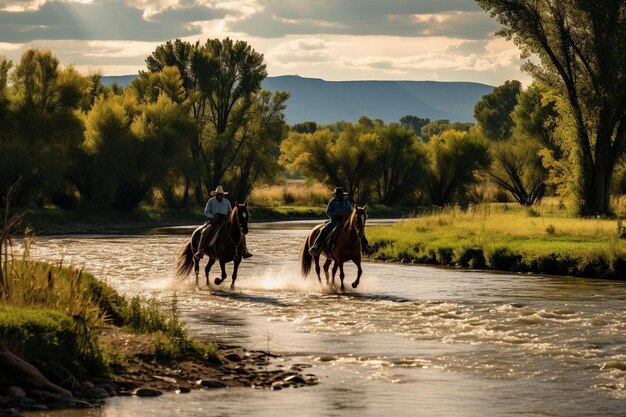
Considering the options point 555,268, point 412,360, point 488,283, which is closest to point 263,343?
point 412,360

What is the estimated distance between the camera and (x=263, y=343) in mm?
19047

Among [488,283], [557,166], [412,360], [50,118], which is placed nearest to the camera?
[412,360]

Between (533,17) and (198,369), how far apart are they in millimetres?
42912

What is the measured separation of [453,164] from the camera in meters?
102

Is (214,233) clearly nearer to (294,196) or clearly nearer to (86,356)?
(86,356)

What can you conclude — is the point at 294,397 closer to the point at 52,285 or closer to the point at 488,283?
the point at 52,285

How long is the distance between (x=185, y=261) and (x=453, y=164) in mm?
73509

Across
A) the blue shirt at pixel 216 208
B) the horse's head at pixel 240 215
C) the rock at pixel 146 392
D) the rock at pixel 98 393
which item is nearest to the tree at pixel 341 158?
the blue shirt at pixel 216 208

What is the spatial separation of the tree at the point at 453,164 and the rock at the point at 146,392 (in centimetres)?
8737

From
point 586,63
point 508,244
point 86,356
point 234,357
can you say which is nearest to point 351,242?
point 508,244

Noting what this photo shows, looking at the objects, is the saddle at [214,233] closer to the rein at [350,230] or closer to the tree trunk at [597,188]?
the rein at [350,230]

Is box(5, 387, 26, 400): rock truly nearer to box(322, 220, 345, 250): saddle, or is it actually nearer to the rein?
the rein

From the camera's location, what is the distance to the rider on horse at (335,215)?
29.2m

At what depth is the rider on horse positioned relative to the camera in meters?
29.2
